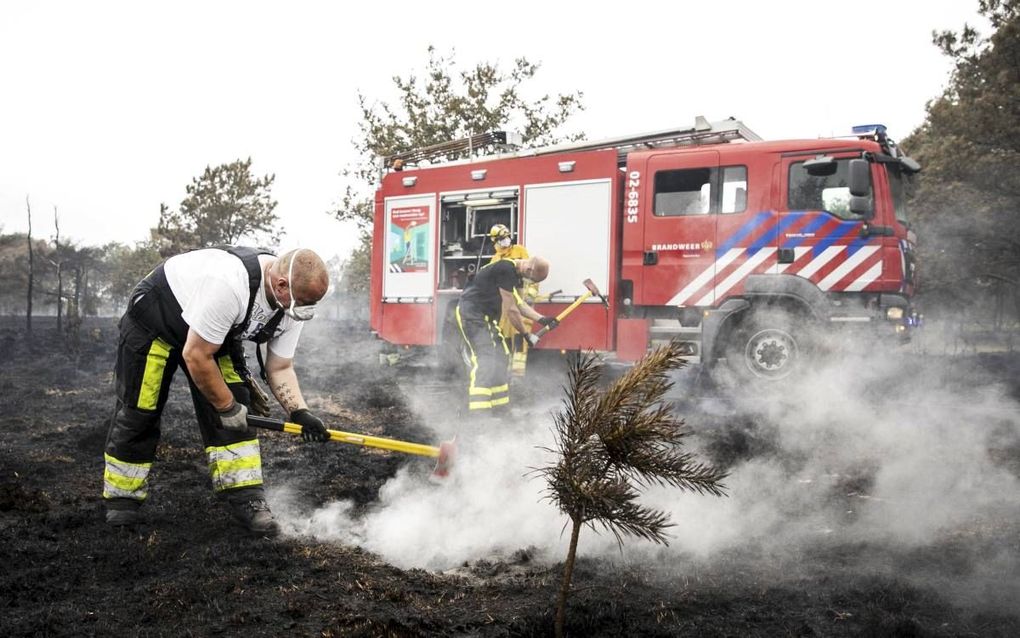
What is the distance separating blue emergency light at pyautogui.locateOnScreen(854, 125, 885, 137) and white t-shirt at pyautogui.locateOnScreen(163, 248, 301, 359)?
6.29 metres

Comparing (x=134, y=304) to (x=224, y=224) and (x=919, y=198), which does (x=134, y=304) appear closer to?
(x=919, y=198)

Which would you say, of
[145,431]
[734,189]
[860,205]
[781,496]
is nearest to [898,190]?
[860,205]

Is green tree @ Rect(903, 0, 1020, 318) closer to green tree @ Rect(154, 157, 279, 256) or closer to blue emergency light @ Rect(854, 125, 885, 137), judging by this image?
blue emergency light @ Rect(854, 125, 885, 137)

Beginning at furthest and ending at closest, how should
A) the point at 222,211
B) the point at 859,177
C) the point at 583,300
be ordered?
the point at 222,211
the point at 583,300
the point at 859,177

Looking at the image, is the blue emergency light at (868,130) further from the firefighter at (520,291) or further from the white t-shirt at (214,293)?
the white t-shirt at (214,293)

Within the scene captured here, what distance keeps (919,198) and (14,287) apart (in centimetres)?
4702

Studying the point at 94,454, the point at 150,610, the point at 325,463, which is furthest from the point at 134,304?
the point at 94,454

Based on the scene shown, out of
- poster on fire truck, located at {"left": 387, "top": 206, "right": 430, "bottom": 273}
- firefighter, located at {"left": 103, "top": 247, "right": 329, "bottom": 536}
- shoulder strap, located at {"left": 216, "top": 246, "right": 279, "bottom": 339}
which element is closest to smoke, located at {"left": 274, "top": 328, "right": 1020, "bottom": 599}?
firefighter, located at {"left": 103, "top": 247, "right": 329, "bottom": 536}

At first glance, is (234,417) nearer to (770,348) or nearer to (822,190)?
(770,348)

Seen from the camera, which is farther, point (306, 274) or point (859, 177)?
point (859, 177)

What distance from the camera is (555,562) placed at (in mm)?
3463

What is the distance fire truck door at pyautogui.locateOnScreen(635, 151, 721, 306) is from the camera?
312 inches

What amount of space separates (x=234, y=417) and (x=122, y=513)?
0.85 meters

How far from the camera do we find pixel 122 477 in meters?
3.85
